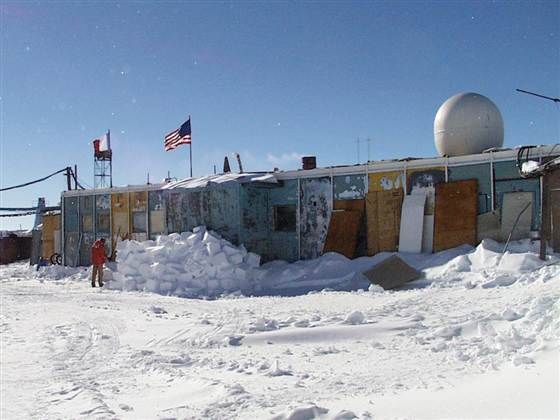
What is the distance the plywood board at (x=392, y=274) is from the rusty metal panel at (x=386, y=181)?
3.56m

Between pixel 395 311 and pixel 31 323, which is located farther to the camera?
pixel 31 323

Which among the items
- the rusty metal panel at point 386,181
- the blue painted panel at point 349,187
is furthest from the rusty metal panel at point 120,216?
the rusty metal panel at point 386,181

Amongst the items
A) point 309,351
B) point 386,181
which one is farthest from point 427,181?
point 309,351

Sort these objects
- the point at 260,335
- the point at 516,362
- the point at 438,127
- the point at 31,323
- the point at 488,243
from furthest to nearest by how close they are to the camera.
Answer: the point at 438,127 < the point at 488,243 < the point at 31,323 < the point at 260,335 < the point at 516,362

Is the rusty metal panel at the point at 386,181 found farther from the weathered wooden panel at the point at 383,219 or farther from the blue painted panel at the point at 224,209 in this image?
the blue painted panel at the point at 224,209

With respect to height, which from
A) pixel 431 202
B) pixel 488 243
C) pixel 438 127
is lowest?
pixel 488 243

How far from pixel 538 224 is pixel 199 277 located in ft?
31.3

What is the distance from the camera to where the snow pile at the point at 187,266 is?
16359 millimetres

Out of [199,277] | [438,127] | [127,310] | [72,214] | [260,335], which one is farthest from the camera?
[72,214]

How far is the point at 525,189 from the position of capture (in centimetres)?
1520

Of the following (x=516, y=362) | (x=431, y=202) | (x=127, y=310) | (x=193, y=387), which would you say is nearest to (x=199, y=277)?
(x=127, y=310)

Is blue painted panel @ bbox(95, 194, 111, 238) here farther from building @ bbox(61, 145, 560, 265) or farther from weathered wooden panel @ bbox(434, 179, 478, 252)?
weathered wooden panel @ bbox(434, 179, 478, 252)

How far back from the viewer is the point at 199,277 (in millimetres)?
16469

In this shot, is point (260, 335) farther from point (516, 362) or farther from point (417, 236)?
point (417, 236)
